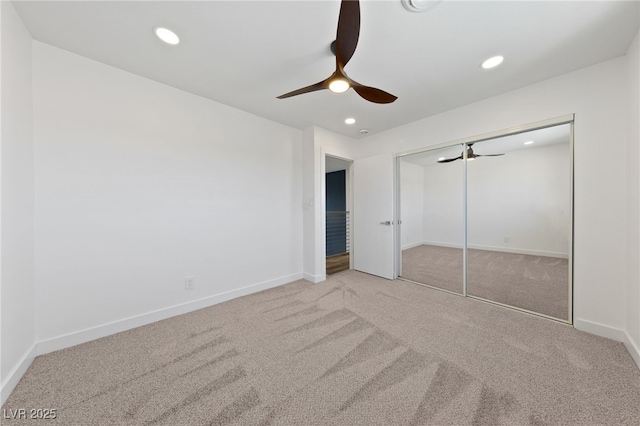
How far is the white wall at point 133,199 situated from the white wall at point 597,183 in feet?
11.0

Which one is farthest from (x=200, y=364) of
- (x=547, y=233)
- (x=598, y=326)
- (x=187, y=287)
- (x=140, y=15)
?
(x=547, y=233)

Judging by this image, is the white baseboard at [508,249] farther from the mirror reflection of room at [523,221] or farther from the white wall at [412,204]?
the white wall at [412,204]

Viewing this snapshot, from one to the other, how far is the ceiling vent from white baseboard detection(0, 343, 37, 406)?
3.37 metres

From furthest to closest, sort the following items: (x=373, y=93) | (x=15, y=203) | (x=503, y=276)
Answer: (x=503, y=276)
(x=373, y=93)
(x=15, y=203)

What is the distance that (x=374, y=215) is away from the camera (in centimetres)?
377

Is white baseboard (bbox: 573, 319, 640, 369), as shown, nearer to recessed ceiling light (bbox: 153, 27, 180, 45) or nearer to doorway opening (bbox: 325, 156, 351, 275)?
doorway opening (bbox: 325, 156, 351, 275)

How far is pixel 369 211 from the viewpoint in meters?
3.84

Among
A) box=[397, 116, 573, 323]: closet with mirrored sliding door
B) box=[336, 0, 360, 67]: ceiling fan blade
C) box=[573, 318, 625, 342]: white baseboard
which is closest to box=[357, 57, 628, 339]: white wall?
box=[573, 318, 625, 342]: white baseboard

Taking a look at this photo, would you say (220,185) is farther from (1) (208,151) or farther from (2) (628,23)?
(2) (628,23)

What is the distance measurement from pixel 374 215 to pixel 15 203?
3.76m

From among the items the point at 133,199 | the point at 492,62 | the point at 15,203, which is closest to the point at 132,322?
the point at 133,199

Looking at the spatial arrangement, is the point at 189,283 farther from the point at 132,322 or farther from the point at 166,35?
the point at 166,35

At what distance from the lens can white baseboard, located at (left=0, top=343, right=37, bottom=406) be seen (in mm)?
1313

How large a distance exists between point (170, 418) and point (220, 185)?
216cm
